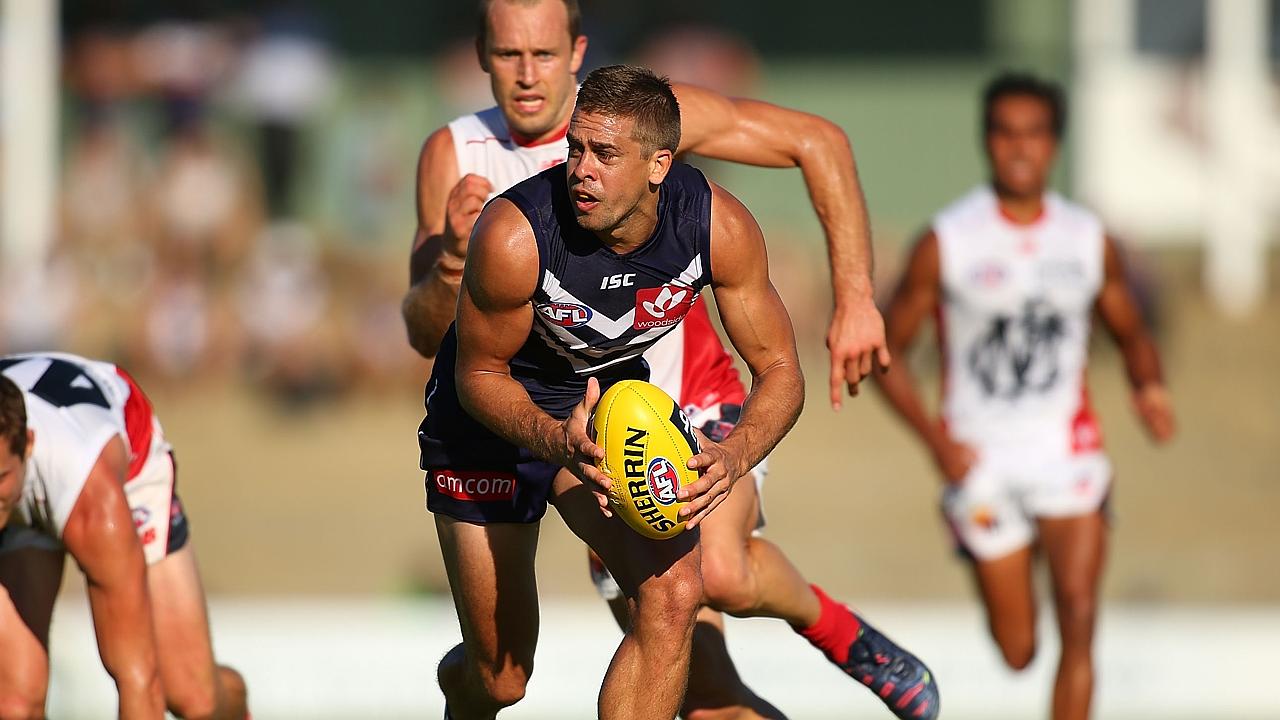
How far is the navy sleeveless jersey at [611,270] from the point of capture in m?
4.90

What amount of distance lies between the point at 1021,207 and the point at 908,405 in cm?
104

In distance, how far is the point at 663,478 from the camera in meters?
4.64

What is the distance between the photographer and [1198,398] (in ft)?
45.9

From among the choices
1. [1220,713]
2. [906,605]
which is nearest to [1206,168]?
[906,605]

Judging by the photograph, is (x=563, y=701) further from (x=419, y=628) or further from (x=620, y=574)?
(x=620, y=574)

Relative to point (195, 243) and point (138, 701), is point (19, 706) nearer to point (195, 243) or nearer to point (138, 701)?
point (138, 701)

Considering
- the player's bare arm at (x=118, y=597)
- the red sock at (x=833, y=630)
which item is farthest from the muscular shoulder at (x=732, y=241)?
the player's bare arm at (x=118, y=597)

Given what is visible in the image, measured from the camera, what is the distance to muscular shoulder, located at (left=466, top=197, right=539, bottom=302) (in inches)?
190

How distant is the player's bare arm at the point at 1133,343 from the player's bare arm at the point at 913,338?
73 cm

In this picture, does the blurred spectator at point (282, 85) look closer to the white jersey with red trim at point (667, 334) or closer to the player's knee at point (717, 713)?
the white jersey with red trim at point (667, 334)

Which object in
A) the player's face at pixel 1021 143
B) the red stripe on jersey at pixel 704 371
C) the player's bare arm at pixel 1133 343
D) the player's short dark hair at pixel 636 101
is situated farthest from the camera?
the player's bare arm at pixel 1133 343

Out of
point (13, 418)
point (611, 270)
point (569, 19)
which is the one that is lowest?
point (13, 418)

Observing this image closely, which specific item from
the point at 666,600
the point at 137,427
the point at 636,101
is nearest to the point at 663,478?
the point at 666,600

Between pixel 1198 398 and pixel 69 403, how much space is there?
10279 mm
